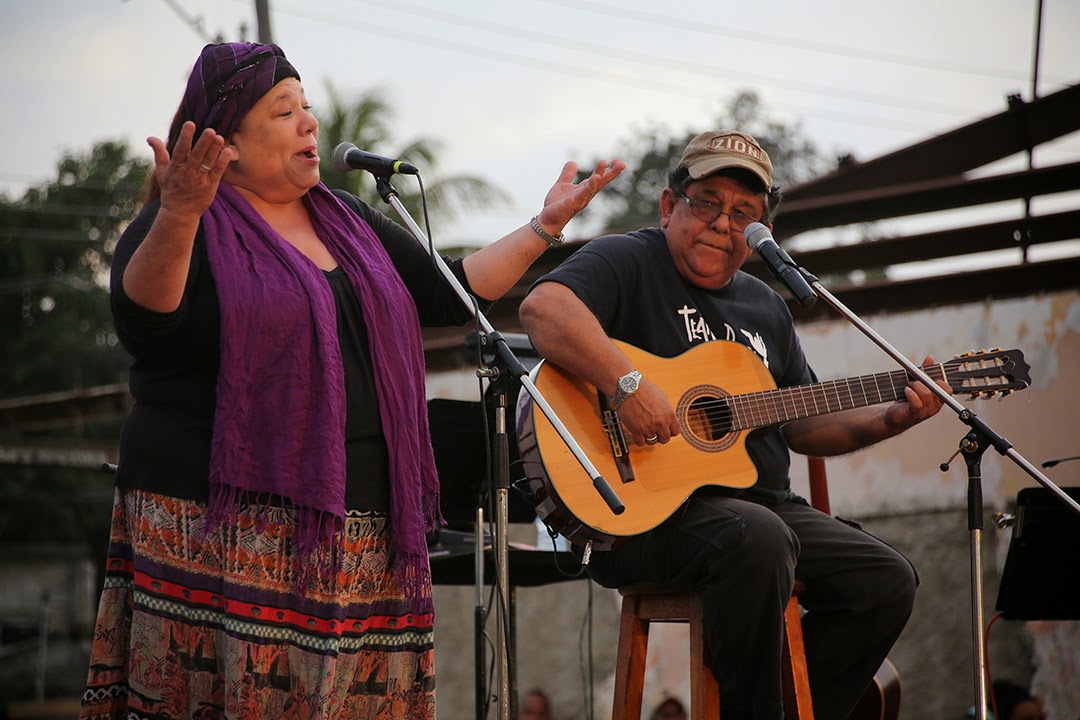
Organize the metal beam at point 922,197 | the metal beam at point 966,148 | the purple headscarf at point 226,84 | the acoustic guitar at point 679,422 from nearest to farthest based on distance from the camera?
the purple headscarf at point 226,84
the acoustic guitar at point 679,422
the metal beam at point 922,197
the metal beam at point 966,148

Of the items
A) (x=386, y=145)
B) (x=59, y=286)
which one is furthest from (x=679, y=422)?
(x=59, y=286)

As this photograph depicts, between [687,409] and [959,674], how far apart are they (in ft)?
10.1

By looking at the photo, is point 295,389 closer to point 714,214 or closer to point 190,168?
point 190,168

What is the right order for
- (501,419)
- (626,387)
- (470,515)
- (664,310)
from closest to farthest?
(501,419), (626,387), (664,310), (470,515)

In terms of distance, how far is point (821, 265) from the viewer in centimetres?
668

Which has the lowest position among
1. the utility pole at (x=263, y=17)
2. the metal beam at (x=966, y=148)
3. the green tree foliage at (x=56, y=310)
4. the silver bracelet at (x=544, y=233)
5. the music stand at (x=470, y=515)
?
the music stand at (x=470, y=515)

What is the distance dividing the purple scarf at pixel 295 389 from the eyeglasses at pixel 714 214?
1.53 m

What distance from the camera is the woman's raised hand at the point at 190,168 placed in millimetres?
2045

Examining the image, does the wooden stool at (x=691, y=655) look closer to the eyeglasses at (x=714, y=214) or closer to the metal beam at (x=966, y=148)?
the eyeglasses at (x=714, y=214)

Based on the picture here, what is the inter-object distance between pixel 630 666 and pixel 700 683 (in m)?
0.32

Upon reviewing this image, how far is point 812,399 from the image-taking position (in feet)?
12.2

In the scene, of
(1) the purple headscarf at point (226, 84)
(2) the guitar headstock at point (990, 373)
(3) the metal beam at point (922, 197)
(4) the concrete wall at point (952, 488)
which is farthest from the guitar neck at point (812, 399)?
(3) the metal beam at point (922, 197)

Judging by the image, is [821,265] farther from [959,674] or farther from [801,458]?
[959,674]

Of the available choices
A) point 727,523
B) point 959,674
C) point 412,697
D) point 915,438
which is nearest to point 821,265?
point 915,438
